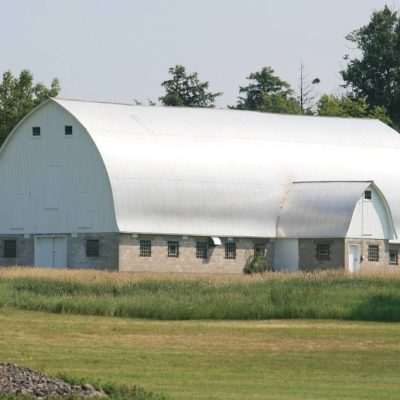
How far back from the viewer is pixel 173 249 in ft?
266

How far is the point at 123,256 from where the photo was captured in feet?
258

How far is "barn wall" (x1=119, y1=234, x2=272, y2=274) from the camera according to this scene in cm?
7888

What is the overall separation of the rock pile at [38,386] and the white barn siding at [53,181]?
49.4m

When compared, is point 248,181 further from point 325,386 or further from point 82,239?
point 325,386

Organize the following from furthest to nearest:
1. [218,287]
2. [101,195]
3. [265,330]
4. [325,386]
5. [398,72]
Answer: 1. [398,72]
2. [101,195]
3. [218,287]
4. [265,330]
5. [325,386]

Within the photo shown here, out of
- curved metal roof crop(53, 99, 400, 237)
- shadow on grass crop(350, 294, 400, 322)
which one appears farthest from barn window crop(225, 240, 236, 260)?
shadow on grass crop(350, 294, 400, 322)

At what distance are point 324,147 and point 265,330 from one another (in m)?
41.4

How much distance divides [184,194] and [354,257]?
31.6ft

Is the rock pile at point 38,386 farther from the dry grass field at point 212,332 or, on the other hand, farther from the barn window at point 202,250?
the barn window at point 202,250

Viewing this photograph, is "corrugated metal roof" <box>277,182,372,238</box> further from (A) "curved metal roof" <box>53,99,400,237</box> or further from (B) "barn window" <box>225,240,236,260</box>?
(B) "barn window" <box>225,240,236,260</box>

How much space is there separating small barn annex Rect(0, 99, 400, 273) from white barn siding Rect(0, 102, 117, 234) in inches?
1.9

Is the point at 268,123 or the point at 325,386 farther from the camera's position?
the point at 268,123

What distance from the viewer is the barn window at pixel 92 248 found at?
79188 millimetres

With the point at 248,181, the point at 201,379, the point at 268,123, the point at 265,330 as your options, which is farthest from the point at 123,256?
the point at 201,379
